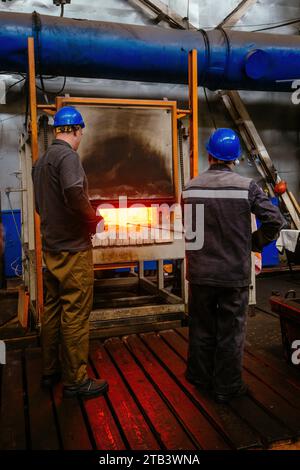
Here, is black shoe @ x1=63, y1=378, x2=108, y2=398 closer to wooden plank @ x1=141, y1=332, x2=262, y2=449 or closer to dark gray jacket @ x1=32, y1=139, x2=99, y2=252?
wooden plank @ x1=141, y1=332, x2=262, y2=449

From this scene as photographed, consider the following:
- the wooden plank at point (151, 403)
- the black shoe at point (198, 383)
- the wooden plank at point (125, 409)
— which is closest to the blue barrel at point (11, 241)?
the wooden plank at point (151, 403)

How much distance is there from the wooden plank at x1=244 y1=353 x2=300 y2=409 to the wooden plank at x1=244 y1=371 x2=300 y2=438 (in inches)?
1.7

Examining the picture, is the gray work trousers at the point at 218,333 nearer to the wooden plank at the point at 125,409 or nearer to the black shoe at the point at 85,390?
the wooden plank at the point at 125,409

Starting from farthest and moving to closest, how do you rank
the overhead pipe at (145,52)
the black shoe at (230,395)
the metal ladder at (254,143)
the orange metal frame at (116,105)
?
the metal ladder at (254,143)
the overhead pipe at (145,52)
the orange metal frame at (116,105)
the black shoe at (230,395)

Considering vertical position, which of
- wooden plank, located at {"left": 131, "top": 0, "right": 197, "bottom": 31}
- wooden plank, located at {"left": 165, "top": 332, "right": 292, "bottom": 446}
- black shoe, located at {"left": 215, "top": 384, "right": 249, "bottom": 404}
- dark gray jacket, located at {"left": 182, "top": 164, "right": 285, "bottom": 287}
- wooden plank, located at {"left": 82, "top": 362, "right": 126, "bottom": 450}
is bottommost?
wooden plank, located at {"left": 165, "top": 332, "right": 292, "bottom": 446}

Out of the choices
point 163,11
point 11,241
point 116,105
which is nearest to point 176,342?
point 116,105

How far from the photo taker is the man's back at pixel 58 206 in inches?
103

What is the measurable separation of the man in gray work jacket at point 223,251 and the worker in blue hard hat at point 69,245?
0.68 metres

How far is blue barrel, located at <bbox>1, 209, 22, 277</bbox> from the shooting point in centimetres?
641

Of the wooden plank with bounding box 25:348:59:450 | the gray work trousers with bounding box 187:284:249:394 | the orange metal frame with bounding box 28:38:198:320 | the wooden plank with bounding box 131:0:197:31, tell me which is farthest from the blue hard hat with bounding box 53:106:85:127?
the wooden plank with bounding box 131:0:197:31

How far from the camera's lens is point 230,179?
8.42ft

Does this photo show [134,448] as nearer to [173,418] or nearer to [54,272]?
[173,418]

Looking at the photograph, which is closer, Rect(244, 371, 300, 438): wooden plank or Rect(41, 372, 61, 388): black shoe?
Rect(244, 371, 300, 438): wooden plank
